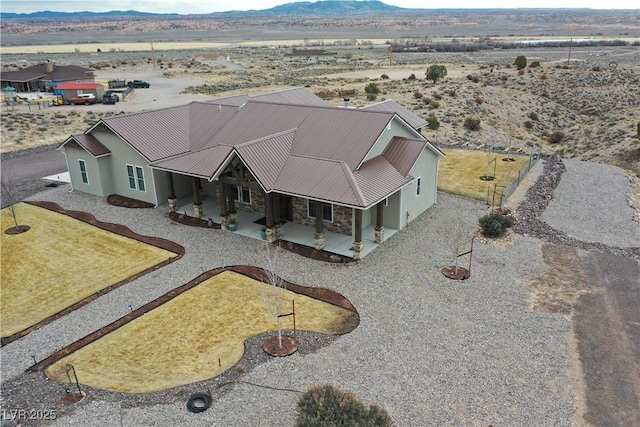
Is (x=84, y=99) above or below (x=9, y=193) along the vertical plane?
above

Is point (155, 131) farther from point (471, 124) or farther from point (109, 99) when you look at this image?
point (109, 99)

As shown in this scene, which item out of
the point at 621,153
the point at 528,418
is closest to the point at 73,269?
the point at 528,418

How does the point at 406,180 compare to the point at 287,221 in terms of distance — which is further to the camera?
the point at 287,221

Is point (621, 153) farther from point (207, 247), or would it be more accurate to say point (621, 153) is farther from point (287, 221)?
point (207, 247)

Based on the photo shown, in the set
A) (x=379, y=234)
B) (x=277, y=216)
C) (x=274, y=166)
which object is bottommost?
(x=379, y=234)

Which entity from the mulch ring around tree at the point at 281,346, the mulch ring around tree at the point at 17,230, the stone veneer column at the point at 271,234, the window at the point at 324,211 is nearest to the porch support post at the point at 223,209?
the stone veneer column at the point at 271,234

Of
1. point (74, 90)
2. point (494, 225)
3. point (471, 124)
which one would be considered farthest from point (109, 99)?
point (494, 225)
